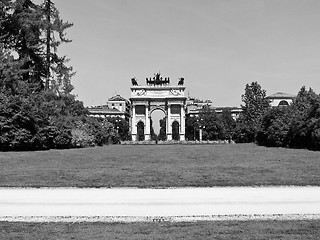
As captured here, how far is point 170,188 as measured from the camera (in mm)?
10609

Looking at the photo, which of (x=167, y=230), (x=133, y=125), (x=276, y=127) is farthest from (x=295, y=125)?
(x=133, y=125)

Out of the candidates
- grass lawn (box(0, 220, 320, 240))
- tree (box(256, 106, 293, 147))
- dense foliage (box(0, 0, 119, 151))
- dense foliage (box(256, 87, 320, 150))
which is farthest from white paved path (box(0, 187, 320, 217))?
tree (box(256, 106, 293, 147))

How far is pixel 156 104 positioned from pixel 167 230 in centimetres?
8938

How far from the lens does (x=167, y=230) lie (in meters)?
5.99

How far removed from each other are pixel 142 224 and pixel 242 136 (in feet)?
176

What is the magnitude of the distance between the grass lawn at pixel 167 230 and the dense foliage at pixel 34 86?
20808mm

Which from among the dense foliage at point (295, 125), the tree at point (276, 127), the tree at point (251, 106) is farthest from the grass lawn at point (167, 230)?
the tree at point (251, 106)

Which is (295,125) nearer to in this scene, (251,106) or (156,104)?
(251,106)

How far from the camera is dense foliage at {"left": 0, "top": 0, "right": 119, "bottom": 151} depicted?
26031 millimetres

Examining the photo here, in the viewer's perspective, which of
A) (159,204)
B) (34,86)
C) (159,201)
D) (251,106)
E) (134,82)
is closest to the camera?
(159,204)

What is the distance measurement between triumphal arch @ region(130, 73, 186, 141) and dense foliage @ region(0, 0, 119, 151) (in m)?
57.4

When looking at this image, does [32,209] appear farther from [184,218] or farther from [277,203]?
[277,203]

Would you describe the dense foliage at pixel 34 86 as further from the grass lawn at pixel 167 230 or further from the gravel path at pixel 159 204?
the grass lawn at pixel 167 230

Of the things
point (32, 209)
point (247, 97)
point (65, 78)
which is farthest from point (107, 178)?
point (247, 97)
